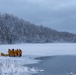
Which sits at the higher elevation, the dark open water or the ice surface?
the ice surface

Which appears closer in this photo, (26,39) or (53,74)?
(53,74)

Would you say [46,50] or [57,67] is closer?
[57,67]

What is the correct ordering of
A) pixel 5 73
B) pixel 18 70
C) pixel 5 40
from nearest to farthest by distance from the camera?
pixel 5 73, pixel 18 70, pixel 5 40

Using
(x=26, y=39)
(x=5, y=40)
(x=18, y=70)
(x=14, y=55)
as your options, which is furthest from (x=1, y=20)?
(x=18, y=70)

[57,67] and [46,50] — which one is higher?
[46,50]

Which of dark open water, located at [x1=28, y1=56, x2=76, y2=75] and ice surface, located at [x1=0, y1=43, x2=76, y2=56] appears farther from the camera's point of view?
ice surface, located at [x1=0, y1=43, x2=76, y2=56]

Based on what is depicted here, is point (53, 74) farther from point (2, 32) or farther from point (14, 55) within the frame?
point (2, 32)

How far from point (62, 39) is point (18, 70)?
180969 mm

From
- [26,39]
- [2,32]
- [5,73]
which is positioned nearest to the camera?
[5,73]

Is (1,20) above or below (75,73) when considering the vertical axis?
above

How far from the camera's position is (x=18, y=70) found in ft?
64.1

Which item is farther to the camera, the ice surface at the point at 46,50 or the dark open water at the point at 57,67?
the ice surface at the point at 46,50

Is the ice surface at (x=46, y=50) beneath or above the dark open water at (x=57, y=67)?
above

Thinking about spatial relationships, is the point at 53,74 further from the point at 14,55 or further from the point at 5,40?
the point at 5,40
